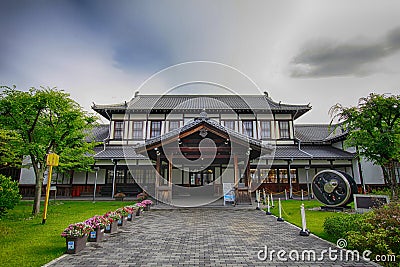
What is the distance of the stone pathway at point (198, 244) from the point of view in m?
4.84

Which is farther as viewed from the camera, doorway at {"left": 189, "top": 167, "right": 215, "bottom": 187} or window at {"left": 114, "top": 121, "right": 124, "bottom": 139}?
window at {"left": 114, "top": 121, "right": 124, "bottom": 139}

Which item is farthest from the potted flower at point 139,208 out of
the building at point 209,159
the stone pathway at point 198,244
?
the building at point 209,159

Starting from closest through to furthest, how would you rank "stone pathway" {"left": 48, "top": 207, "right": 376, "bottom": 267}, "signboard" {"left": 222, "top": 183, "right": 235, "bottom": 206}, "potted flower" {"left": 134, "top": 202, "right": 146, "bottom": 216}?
"stone pathway" {"left": 48, "top": 207, "right": 376, "bottom": 267} → "potted flower" {"left": 134, "top": 202, "right": 146, "bottom": 216} → "signboard" {"left": 222, "top": 183, "right": 235, "bottom": 206}

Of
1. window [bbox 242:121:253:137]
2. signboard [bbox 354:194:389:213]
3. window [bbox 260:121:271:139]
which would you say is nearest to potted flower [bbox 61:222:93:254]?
signboard [bbox 354:194:389:213]

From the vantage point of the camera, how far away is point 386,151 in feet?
34.8

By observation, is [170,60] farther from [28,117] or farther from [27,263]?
[27,263]

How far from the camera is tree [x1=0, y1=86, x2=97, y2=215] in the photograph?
10.3 m

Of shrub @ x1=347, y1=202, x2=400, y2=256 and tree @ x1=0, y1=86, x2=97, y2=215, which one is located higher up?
tree @ x1=0, y1=86, x2=97, y2=215

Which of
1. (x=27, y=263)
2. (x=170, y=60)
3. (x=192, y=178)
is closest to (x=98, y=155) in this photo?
(x=192, y=178)

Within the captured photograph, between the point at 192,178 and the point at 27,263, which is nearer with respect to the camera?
the point at 27,263

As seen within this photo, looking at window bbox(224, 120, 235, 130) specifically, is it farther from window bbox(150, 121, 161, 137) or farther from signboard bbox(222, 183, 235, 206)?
signboard bbox(222, 183, 235, 206)

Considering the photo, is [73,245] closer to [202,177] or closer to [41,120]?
[41,120]

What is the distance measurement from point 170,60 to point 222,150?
20.8 ft

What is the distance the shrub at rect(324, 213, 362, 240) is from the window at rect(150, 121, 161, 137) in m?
17.4
